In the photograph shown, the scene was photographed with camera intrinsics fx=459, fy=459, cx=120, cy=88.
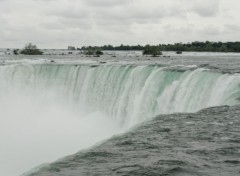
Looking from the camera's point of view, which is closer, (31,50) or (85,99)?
(85,99)

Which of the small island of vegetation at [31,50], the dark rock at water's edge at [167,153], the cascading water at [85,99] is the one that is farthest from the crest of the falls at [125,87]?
the small island of vegetation at [31,50]

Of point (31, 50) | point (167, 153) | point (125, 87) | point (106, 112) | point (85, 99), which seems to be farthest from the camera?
point (31, 50)

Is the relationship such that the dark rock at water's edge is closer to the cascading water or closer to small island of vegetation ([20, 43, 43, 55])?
the cascading water

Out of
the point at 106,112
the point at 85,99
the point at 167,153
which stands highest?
the point at 167,153

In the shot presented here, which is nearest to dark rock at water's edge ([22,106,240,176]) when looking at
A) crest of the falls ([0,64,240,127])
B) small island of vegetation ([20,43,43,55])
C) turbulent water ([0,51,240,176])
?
turbulent water ([0,51,240,176])

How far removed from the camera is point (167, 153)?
30.2 ft

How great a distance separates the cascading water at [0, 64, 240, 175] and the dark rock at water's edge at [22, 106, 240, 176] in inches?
160

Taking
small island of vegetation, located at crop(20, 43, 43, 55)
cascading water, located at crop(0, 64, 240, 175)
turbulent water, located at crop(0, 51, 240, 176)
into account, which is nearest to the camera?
turbulent water, located at crop(0, 51, 240, 176)

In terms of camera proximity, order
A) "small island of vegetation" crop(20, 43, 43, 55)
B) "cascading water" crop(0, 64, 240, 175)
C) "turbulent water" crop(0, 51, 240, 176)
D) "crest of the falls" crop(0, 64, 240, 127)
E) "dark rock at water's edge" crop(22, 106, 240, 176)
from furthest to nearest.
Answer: "small island of vegetation" crop(20, 43, 43, 55)
"cascading water" crop(0, 64, 240, 175)
"crest of the falls" crop(0, 64, 240, 127)
"turbulent water" crop(0, 51, 240, 176)
"dark rock at water's edge" crop(22, 106, 240, 176)

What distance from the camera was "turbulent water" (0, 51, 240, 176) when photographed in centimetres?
891

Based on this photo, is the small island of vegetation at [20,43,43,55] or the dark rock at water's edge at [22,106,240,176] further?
the small island of vegetation at [20,43,43,55]

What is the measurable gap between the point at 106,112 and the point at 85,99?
10.3 ft

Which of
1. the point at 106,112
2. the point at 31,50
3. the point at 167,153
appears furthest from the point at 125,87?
the point at 31,50

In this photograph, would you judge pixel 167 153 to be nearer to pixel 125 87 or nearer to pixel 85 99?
pixel 125 87
